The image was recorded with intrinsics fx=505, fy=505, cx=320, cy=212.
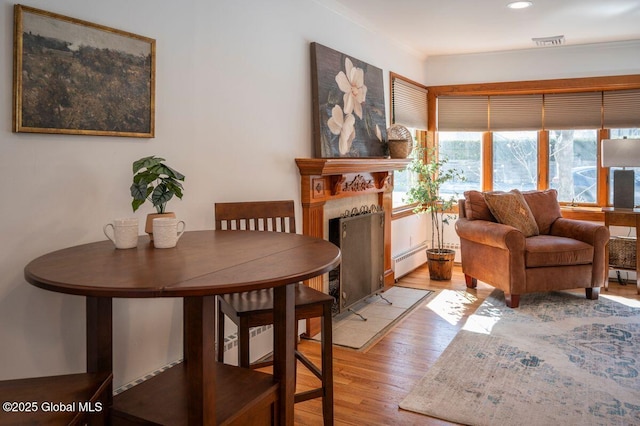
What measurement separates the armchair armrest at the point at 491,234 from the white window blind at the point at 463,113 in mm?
1527

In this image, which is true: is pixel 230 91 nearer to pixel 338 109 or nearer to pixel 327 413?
pixel 338 109

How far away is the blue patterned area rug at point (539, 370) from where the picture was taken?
2361 mm

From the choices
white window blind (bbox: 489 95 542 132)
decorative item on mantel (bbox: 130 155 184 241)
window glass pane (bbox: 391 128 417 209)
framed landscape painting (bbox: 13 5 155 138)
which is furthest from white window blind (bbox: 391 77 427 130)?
decorative item on mantel (bbox: 130 155 184 241)

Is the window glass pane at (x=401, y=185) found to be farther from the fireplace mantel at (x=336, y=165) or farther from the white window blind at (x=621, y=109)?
the white window blind at (x=621, y=109)

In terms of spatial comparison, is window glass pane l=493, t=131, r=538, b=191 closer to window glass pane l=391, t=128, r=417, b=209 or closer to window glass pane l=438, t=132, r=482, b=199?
window glass pane l=438, t=132, r=482, b=199

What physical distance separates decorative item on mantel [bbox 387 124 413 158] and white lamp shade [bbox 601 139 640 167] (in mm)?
1878

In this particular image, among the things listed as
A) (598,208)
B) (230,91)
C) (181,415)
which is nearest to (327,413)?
(181,415)

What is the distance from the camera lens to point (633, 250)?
4762 millimetres

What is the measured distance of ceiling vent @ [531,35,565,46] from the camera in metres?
4.79

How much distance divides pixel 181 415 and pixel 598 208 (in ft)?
16.5

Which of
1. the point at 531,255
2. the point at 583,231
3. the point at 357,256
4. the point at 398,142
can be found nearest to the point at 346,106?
the point at 398,142

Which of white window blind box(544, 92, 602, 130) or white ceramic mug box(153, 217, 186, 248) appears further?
white window blind box(544, 92, 602, 130)

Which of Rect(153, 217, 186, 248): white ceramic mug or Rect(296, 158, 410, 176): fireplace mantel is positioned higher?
Rect(296, 158, 410, 176): fireplace mantel

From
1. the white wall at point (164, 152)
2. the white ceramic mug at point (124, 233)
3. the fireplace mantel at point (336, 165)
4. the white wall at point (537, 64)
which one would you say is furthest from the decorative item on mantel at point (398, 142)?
the white ceramic mug at point (124, 233)
